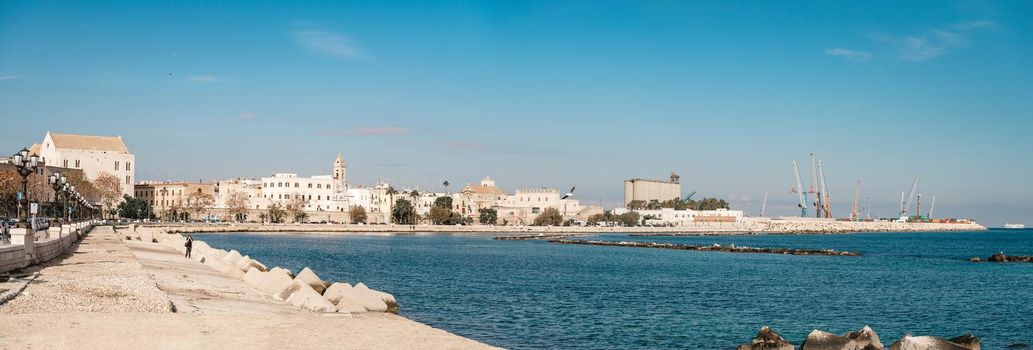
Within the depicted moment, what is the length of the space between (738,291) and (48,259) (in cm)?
2742

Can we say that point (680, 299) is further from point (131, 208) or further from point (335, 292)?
point (131, 208)

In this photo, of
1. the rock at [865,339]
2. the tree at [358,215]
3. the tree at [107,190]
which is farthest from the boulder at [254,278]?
the tree at [358,215]

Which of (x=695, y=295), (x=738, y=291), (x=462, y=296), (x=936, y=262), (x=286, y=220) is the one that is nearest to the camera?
(x=462, y=296)

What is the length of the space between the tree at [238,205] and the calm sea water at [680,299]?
104 m

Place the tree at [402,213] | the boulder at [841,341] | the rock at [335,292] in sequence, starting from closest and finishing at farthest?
the boulder at [841,341] → the rock at [335,292] → the tree at [402,213]

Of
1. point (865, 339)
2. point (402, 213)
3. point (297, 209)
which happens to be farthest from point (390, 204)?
point (865, 339)

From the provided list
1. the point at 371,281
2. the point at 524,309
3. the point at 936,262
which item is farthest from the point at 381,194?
the point at 524,309

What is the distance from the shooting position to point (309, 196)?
588 ft

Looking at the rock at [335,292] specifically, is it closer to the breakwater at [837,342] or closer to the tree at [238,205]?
the breakwater at [837,342]

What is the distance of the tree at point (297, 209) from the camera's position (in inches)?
6585

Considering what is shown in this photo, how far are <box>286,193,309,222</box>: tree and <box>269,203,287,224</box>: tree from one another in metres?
1.25

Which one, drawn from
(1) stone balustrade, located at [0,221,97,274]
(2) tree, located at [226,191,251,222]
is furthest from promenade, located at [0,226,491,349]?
(2) tree, located at [226,191,251,222]

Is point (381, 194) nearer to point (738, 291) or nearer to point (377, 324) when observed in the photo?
point (738, 291)

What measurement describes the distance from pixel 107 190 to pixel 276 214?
37.4 m
